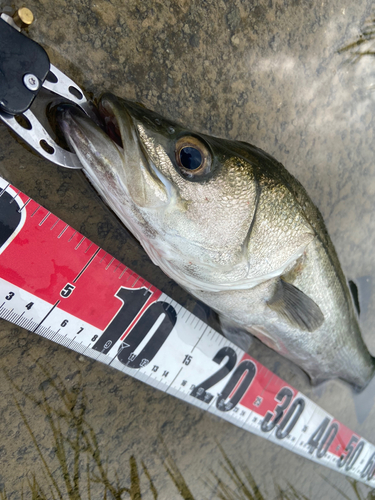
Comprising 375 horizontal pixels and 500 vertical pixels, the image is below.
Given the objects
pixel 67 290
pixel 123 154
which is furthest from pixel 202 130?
pixel 67 290

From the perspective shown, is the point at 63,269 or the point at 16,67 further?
the point at 63,269

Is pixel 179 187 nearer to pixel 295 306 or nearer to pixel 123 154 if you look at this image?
pixel 123 154

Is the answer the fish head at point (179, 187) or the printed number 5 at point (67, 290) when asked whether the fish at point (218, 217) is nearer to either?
the fish head at point (179, 187)

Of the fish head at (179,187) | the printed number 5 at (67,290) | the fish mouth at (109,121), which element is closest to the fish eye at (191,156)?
the fish head at (179,187)

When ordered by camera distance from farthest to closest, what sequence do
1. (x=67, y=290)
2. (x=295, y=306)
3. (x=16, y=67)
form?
1. (x=295, y=306)
2. (x=67, y=290)
3. (x=16, y=67)

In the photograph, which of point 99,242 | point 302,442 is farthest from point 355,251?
point 99,242

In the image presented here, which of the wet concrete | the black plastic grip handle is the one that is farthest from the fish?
the wet concrete
